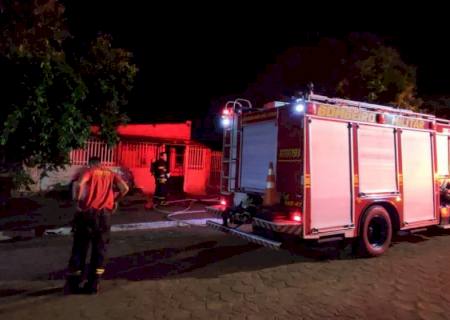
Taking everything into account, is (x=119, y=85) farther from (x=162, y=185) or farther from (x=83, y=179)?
(x=83, y=179)

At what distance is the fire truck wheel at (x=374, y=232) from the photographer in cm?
714

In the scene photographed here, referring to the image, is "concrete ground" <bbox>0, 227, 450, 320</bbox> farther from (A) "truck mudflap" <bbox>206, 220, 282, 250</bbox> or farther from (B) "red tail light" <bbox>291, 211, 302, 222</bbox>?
(B) "red tail light" <bbox>291, 211, 302, 222</bbox>

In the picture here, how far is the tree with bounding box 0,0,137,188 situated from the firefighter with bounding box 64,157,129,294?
4.35 m

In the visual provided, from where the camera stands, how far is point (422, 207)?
820 cm

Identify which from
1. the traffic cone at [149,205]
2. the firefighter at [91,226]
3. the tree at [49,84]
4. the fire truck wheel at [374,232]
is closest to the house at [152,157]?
the traffic cone at [149,205]

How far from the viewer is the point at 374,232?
754cm

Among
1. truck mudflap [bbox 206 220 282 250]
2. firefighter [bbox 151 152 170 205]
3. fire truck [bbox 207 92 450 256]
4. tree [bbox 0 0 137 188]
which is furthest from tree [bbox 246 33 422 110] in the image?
truck mudflap [bbox 206 220 282 250]

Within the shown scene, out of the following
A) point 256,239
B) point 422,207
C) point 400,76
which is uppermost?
point 400,76

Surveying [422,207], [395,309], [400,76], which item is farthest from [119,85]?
[400,76]

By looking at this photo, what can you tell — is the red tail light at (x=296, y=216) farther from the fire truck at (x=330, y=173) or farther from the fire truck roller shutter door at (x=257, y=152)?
the fire truck roller shutter door at (x=257, y=152)

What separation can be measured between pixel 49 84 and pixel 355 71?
1306cm

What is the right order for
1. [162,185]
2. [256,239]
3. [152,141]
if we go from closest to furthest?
[256,239], [162,185], [152,141]

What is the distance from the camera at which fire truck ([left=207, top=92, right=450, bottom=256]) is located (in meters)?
6.55

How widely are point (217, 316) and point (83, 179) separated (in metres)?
2.35
